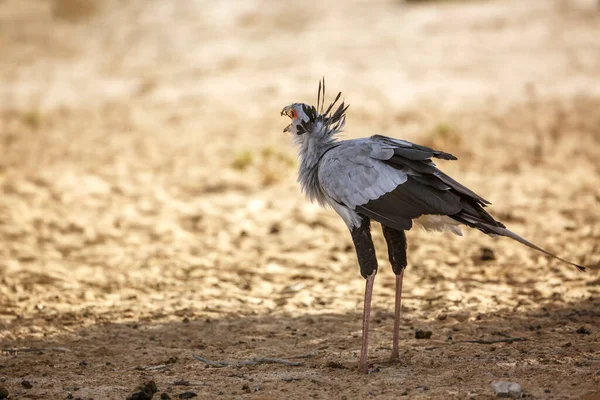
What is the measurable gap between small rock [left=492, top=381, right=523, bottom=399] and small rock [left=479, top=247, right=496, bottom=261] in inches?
117

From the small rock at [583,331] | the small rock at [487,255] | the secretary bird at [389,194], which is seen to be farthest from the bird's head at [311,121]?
the small rock at [487,255]

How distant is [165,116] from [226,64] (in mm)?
3298

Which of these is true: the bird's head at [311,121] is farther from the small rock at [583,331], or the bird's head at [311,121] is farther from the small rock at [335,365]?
the small rock at [583,331]

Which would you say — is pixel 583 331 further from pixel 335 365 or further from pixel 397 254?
pixel 335 365

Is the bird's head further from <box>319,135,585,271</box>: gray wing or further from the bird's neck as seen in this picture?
<box>319,135,585,271</box>: gray wing

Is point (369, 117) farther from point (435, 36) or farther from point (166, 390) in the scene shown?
point (166, 390)

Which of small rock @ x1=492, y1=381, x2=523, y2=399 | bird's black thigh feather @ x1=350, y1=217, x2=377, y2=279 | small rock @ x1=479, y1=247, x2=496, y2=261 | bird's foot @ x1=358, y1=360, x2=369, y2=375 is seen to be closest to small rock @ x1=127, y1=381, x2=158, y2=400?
bird's foot @ x1=358, y1=360, x2=369, y2=375

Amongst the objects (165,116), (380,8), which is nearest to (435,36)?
(380,8)

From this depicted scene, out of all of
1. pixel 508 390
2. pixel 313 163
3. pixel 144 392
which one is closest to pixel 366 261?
pixel 313 163

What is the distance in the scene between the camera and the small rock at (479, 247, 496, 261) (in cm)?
662

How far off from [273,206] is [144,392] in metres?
4.67

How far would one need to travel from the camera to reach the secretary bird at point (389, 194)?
4.20 m

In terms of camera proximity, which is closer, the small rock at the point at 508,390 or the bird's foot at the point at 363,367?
the small rock at the point at 508,390

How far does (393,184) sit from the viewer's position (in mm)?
4301
